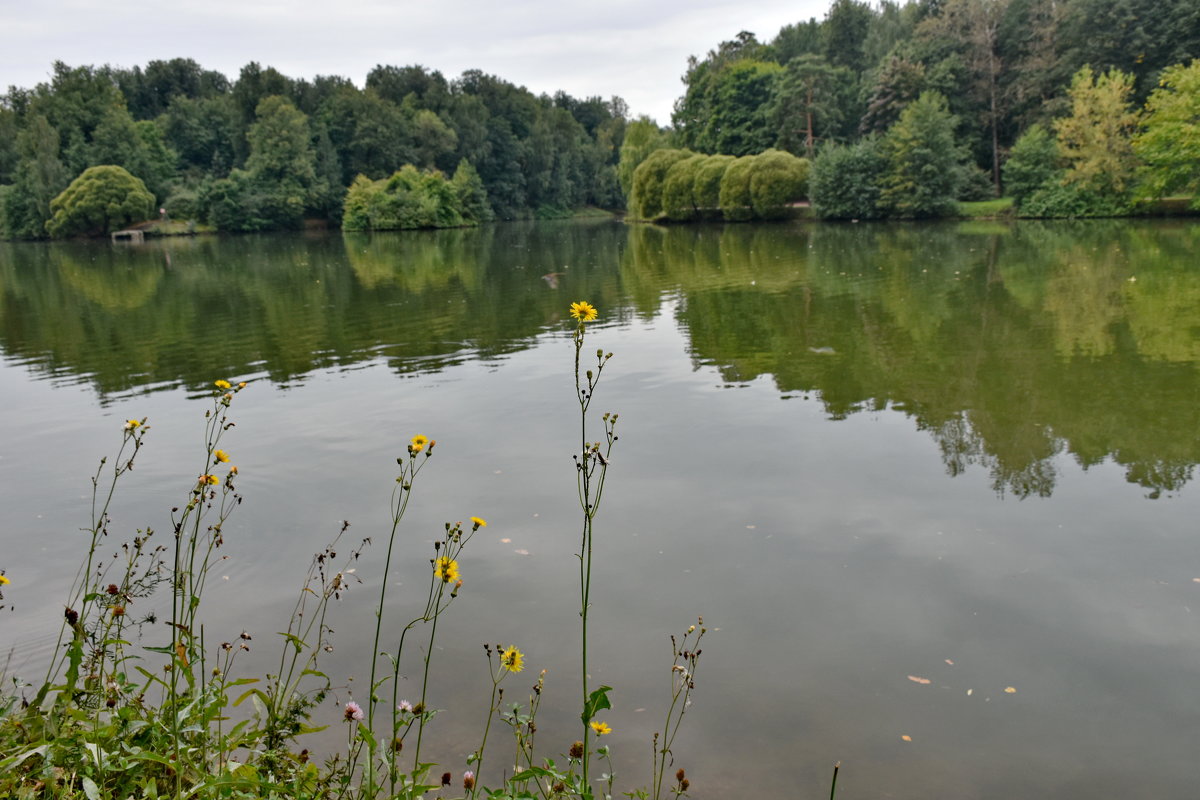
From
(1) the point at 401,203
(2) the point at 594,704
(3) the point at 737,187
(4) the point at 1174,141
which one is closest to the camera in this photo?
(2) the point at 594,704

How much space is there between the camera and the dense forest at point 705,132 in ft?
132

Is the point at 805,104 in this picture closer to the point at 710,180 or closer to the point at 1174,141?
the point at 710,180

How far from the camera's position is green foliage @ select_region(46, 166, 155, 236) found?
199 ft

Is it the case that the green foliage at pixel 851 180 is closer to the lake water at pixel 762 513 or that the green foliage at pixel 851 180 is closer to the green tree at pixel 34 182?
the lake water at pixel 762 513

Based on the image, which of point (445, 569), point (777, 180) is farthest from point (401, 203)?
point (445, 569)

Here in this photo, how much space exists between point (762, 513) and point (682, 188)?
5002cm

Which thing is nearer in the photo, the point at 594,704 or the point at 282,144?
the point at 594,704

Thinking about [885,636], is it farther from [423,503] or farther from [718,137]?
[718,137]

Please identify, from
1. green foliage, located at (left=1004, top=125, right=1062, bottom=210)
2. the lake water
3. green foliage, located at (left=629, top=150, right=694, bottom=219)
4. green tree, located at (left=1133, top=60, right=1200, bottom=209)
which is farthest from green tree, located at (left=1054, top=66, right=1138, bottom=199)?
the lake water

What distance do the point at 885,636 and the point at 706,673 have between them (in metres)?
0.97

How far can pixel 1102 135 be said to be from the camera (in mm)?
36812

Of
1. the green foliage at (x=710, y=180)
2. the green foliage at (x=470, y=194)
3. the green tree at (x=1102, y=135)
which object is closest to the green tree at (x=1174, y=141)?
the green tree at (x=1102, y=135)

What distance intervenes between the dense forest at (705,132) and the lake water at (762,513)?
29.6 meters

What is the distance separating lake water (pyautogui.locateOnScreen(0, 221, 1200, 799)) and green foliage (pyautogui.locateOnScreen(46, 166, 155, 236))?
5441 cm
